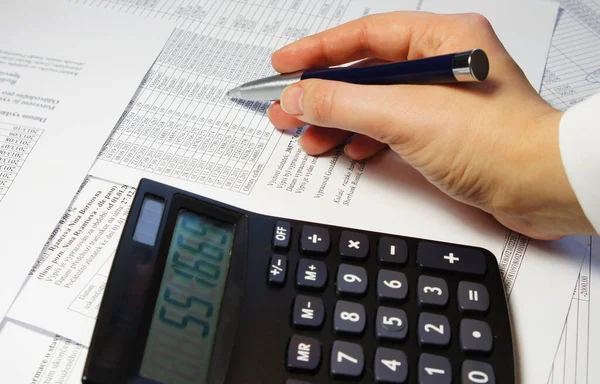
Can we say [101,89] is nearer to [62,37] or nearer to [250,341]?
[62,37]

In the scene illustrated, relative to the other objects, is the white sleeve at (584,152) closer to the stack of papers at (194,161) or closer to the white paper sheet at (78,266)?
the stack of papers at (194,161)

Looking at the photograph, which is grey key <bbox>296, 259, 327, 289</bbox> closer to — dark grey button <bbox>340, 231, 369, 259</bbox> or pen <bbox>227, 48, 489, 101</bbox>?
dark grey button <bbox>340, 231, 369, 259</bbox>

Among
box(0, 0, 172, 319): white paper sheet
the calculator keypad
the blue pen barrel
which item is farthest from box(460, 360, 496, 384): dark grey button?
box(0, 0, 172, 319): white paper sheet

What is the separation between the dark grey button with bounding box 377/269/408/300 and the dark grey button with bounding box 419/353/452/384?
0.05m

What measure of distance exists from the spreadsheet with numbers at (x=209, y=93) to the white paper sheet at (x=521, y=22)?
14cm

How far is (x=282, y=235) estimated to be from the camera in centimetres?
45

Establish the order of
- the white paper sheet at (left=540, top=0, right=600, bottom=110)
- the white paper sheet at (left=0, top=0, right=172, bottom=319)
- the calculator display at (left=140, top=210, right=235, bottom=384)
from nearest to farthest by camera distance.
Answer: the calculator display at (left=140, top=210, right=235, bottom=384)
the white paper sheet at (left=0, top=0, right=172, bottom=319)
the white paper sheet at (left=540, top=0, right=600, bottom=110)

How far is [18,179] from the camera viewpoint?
0.51 meters

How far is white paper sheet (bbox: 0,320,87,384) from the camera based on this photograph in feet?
1.32

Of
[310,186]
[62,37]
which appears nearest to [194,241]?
[310,186]

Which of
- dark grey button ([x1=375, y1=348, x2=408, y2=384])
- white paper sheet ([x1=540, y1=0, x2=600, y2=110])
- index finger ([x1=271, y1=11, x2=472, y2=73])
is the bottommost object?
dark grey button ([x1=375, y1=348, x2=408, y2=384])

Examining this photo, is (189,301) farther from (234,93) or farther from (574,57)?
(574,57)

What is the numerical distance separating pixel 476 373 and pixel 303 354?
113 millimetres

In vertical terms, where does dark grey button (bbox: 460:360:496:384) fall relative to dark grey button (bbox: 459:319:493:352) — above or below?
below
